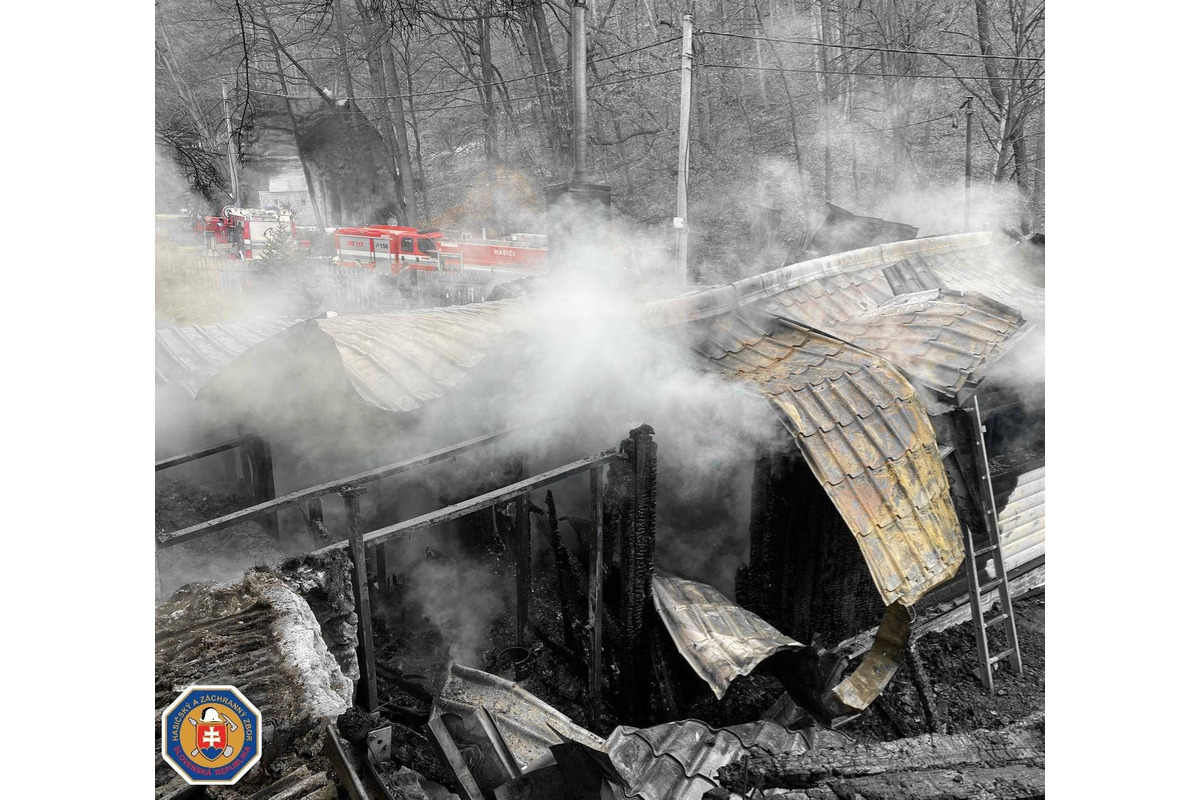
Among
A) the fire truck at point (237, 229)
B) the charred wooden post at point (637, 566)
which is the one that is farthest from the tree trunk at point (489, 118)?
the charred wooden post at point (637, 566)

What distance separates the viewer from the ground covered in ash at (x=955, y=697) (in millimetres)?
4387

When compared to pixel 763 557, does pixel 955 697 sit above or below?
below

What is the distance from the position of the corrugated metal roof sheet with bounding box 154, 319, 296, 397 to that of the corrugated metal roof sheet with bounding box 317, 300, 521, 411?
652 millimetres

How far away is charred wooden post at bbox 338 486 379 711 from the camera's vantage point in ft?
10.2

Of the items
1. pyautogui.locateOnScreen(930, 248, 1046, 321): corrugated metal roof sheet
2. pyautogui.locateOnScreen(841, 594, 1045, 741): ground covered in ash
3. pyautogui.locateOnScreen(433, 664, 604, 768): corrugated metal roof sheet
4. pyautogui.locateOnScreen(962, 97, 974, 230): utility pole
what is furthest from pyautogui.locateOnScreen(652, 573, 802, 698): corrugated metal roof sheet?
pyautogui.locateOnScreen(962, 97, 974, 230): utility pole

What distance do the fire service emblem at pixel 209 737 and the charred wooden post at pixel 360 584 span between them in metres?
1.01

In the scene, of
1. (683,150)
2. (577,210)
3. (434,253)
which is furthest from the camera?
(434,253)

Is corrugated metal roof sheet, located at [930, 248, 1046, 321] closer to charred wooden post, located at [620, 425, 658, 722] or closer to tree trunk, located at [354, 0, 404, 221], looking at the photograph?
charred wooden post, located at [620, 425, 658, 722]

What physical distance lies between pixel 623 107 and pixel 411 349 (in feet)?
53.3

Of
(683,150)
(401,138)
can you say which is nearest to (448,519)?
(683,150)

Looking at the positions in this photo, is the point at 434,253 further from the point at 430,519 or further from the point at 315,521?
the point at 430,519

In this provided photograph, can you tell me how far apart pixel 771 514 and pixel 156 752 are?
3437mm

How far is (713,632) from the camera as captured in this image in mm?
3963

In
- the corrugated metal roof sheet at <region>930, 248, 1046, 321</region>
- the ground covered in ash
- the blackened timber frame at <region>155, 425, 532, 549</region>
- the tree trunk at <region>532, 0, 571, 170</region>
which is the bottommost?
the ground covered in ash
